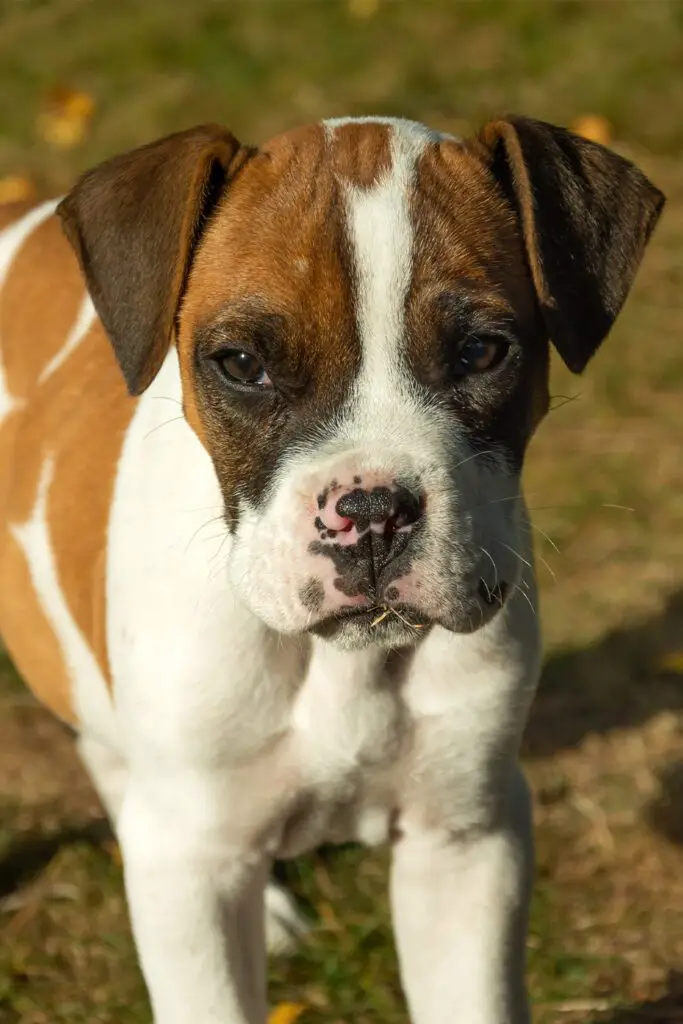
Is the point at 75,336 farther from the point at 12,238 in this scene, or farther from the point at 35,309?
the point at 12,238

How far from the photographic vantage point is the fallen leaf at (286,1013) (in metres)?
4.89

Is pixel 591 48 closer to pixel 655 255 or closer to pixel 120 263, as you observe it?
pixel 655 255

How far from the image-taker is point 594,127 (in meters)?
9.62

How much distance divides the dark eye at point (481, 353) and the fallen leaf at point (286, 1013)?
6.96ft

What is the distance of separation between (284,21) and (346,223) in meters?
8.04

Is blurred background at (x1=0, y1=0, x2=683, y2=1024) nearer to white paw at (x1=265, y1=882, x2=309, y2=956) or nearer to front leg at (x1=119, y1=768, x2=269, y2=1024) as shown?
white paw at (x1=265, y1=882, x2=309, y2=956)

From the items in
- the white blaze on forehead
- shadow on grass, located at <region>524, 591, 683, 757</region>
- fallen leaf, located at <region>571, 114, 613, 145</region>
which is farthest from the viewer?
fallen leaf, located at <region>571, 114, 613, 145</region>

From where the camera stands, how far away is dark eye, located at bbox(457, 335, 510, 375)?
372 centimetres

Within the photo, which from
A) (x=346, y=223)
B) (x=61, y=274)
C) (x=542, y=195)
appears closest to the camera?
(x=346, y=223)

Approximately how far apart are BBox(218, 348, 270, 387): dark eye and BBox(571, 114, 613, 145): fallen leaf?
6.11m

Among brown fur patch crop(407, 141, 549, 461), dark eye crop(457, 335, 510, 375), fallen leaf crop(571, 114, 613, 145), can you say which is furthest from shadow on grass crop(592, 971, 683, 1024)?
fallen leaf crop(571, 114, 613, 145)

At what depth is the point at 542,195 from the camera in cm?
387

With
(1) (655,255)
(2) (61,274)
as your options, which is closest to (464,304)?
(2) (61,274)

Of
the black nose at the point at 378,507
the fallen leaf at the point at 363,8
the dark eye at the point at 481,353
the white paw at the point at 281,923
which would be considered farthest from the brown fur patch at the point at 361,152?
the fallen leaf at the point at 363,8
